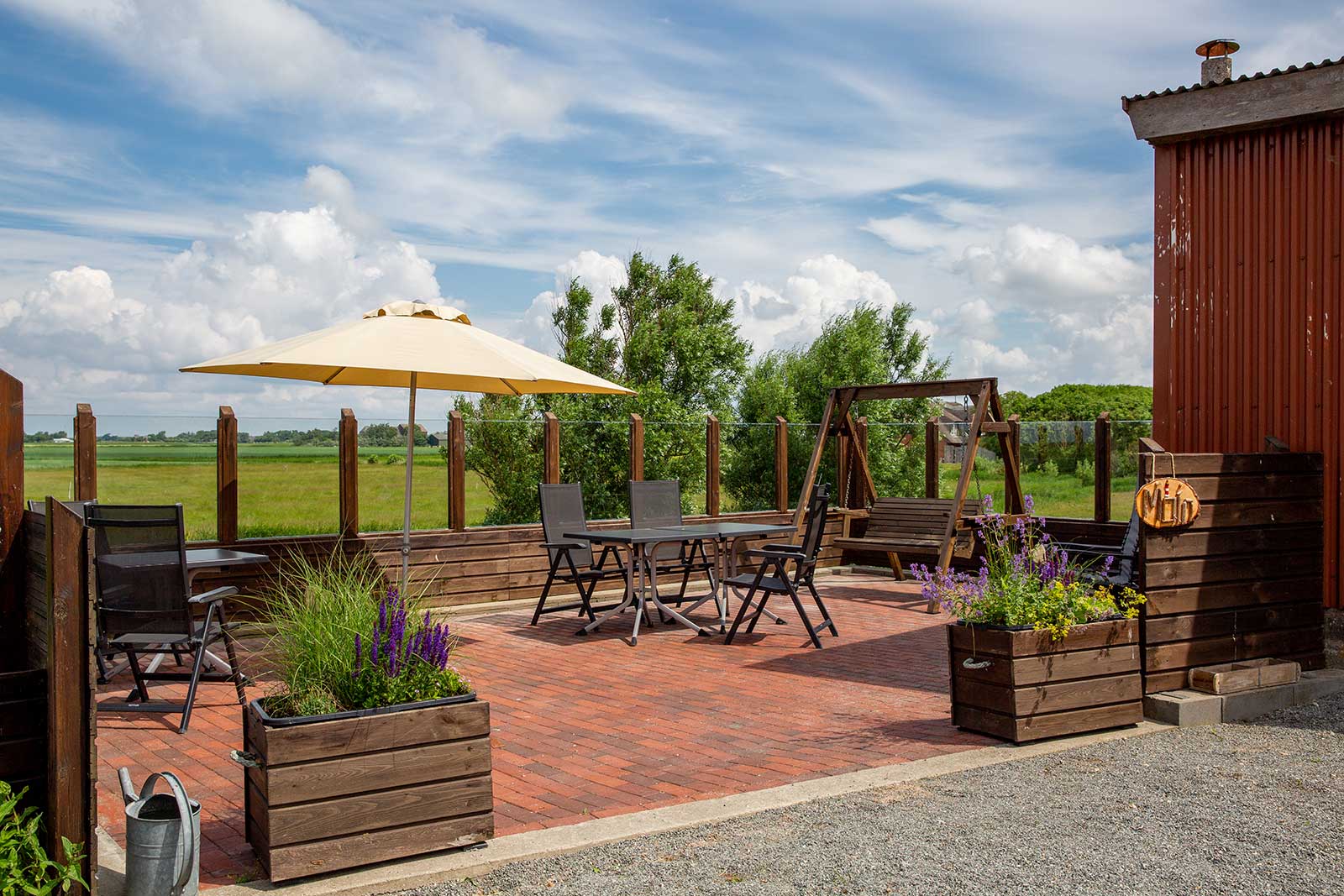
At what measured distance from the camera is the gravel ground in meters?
3.12

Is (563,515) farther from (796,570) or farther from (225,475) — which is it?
(225,475)

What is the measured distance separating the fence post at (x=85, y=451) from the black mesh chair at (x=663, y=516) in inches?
157

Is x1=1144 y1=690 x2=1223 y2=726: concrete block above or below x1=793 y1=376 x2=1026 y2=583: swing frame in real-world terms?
below

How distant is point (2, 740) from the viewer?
2.75m

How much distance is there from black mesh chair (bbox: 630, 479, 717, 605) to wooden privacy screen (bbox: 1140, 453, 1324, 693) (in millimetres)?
3832

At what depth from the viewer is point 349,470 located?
Result: 8.41 metres

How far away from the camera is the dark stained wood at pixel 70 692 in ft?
8.73

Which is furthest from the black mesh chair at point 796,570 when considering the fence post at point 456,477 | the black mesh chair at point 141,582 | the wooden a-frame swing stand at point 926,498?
the black mesh chair at point 141,582

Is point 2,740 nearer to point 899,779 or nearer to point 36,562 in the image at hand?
point 36,562

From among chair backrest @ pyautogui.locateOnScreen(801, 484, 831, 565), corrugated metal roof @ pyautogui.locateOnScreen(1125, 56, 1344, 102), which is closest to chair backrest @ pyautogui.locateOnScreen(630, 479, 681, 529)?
chair backrest @ pyautogui.locateOnScreen(801, 484, 831, 565)

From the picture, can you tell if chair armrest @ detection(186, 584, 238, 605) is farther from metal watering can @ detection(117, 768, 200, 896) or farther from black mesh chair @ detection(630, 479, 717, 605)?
black mesh chair @ detection(630, 479, 717, 605)

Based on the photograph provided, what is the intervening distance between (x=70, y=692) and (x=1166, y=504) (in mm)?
4869

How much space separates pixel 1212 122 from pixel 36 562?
7.17 meters

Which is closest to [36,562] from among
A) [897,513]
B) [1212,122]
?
[1212,122]
